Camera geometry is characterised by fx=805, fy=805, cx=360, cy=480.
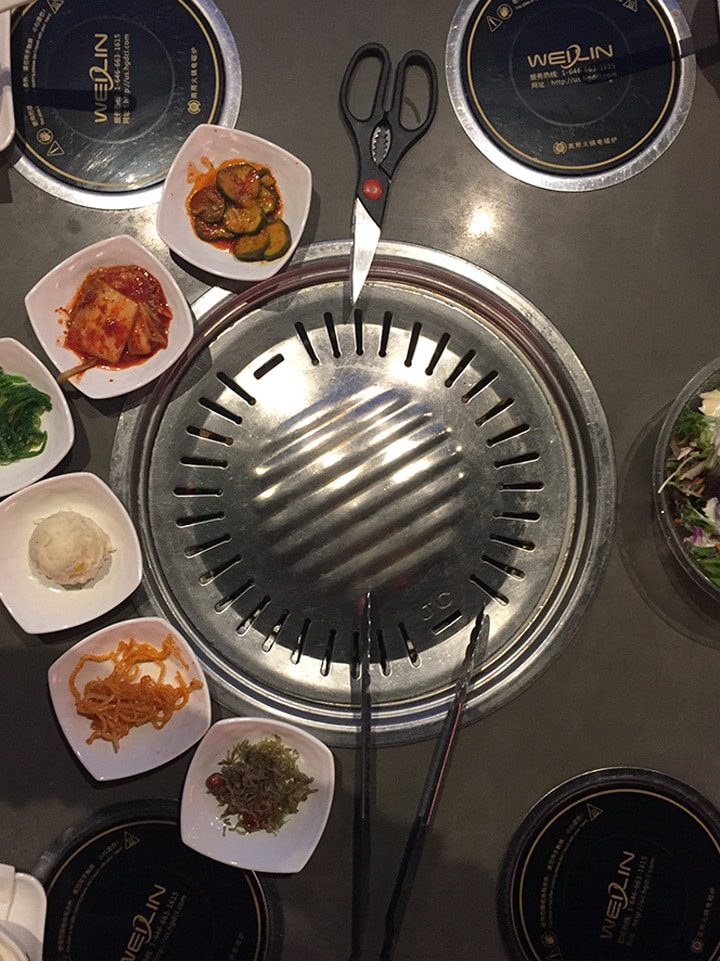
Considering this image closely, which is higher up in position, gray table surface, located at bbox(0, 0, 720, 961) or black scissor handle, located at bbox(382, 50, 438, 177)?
black scissor handle, located at bbox(382, 50, 438, 177)

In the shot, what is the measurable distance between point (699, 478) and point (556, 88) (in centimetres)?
94

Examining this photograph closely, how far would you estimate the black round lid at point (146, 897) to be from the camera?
1.70m

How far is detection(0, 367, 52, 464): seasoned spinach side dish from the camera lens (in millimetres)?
1700

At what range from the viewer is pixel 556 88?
184 centimetres

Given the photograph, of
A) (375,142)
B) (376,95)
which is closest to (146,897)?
(375,142)

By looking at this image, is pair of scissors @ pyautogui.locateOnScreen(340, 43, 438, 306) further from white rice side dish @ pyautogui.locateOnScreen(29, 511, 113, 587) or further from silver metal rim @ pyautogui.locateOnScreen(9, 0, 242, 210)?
white rice side dish @ pyautogui.locateOnScreen(29, 511, 113, 587)

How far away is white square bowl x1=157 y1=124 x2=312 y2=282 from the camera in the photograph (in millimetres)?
1743

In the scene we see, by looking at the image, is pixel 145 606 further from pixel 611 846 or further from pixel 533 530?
pixel 611 846

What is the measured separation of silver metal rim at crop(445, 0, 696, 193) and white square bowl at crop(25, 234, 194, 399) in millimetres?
770

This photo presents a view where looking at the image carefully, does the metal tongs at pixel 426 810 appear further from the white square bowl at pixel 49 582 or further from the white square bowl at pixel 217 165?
the white square bowl at pixel 217 165

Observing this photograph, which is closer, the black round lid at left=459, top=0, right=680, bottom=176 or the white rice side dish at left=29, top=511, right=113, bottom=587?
the white rice side dish at left=29, top=511, right=113, bottom=587

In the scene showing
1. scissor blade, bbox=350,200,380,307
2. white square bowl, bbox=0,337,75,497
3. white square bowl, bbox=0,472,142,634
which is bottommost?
white square bowl, bbox=0,472,142,634

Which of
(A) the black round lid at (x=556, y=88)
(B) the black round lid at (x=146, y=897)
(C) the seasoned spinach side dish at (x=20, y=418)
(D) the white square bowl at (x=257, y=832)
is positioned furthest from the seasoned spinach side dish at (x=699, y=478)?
(C) the seasoned spinach side dish at (x=20, y=418)

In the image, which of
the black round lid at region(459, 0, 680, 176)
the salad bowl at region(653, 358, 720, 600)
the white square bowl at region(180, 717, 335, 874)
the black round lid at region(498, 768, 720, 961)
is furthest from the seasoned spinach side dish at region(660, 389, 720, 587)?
the white square bowl at region(180, 717, 335, 874)
